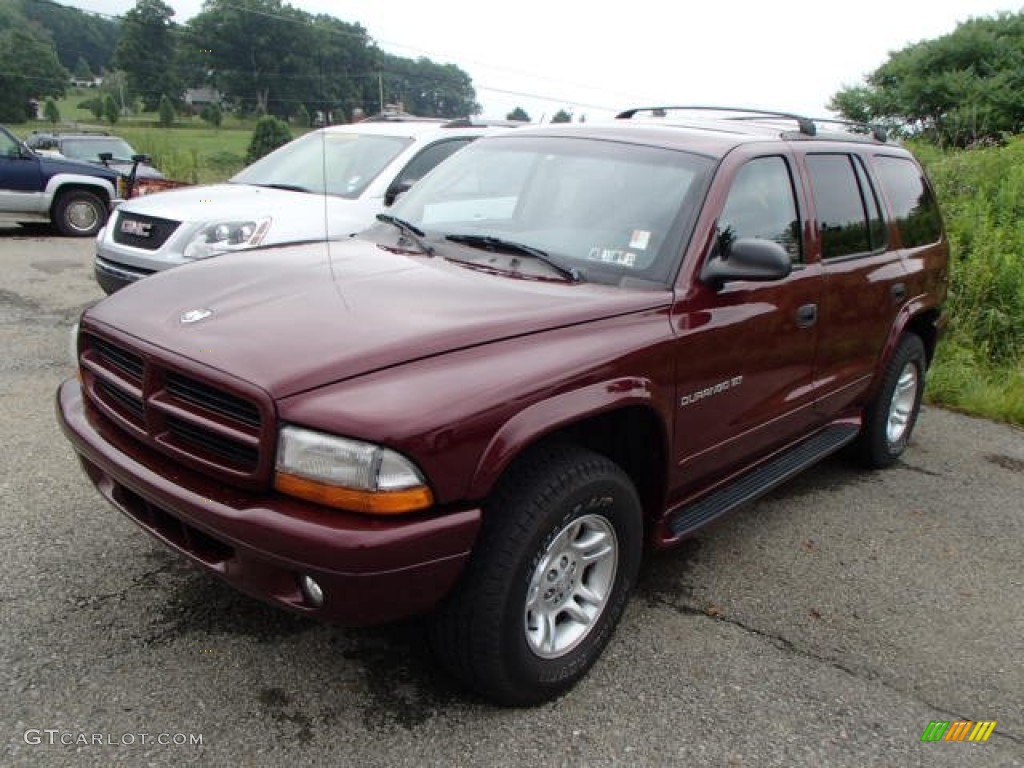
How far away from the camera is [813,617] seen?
3.36 metres

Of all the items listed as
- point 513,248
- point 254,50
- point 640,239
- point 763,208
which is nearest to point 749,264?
point 640,239

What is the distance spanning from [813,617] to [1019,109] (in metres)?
15.3

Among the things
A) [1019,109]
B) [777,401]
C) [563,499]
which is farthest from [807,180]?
[1019,109]

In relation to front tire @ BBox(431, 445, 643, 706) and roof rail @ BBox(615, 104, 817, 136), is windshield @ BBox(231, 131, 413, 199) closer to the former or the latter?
roof rail @ BBox(615, 104, 817, 136)

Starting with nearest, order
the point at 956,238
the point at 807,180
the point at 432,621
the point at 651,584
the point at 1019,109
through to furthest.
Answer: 1. the point at 432,621
2. the point at 651,584
3. the point at 807,180
4. the point at 956,238
5. the point at 1019,109

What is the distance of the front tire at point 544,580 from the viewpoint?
241 cm

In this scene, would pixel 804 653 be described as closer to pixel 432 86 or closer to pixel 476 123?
pixel 476 123

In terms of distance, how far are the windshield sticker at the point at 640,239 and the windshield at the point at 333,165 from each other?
13.3 ft

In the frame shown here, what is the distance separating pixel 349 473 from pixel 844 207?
2.98 meters

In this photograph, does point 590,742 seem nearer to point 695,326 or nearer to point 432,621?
point 432,621

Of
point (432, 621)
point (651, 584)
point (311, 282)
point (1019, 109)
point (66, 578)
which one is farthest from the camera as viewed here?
point (1019, 109)

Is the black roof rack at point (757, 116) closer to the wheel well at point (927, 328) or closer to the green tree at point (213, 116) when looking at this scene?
the wheel well at point (927, 328)

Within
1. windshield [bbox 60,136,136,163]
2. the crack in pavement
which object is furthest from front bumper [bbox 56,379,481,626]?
windshield [bbox 60,136,136,163]

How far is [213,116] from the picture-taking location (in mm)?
61219
